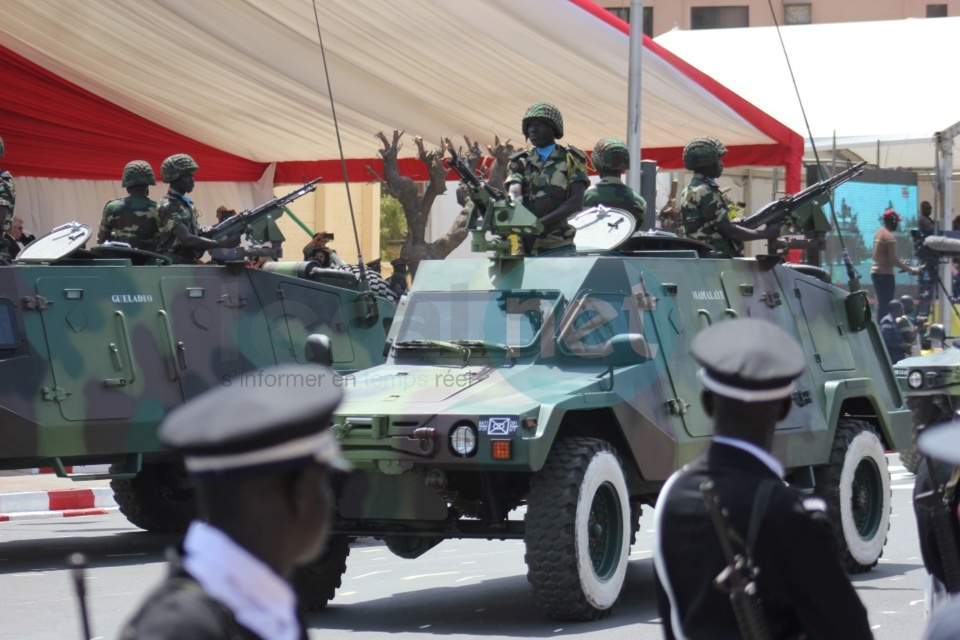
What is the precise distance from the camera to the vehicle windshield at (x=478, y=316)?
8922 mm

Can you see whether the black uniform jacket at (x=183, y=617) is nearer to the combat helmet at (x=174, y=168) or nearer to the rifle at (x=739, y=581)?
the rifle at (x=739, y=581)

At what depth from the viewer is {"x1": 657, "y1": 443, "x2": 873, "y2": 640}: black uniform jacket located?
9.72 feet

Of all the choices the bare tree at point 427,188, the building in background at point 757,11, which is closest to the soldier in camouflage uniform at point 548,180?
the bare tree at point 427,188

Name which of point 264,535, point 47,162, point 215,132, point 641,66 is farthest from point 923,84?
point 264,535

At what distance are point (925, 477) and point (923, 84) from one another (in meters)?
20.0

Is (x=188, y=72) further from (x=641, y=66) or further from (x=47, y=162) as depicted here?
(x=641, y=66)

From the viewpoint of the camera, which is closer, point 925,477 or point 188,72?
point 925,477

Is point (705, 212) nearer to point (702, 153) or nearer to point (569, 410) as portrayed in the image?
point (702, 153)

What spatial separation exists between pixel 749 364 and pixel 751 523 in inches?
12.1

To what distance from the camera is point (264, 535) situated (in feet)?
7.81

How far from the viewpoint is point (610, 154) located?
10422mm

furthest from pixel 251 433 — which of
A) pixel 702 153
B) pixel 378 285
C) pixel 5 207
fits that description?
pixel 378 285

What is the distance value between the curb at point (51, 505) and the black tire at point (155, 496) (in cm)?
169

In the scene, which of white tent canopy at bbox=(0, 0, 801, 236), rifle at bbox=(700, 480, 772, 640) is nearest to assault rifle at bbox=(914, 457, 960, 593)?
rifle at bbox=(700, 480, 772, 640)
